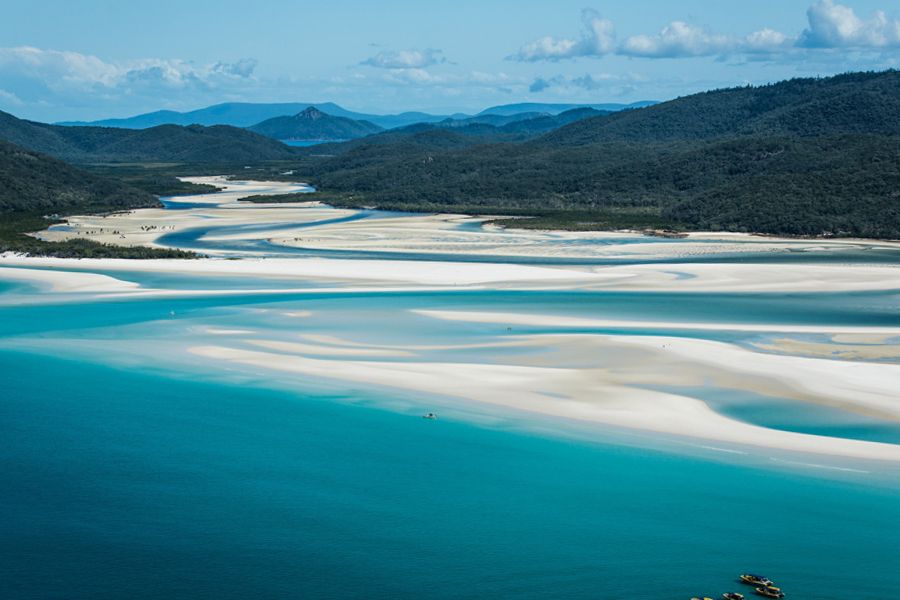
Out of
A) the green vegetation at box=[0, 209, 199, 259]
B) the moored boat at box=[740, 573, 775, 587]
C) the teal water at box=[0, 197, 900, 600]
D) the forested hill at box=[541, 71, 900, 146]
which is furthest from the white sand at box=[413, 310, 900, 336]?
the forested hill at box=[541, 71, 900, 146]

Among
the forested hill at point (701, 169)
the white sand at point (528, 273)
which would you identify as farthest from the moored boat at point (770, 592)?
the forested hill at point (701, 169)

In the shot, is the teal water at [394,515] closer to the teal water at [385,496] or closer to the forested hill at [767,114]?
the teal water at [385,496]

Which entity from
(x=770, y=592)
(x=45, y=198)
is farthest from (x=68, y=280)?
(x=45, y=198)

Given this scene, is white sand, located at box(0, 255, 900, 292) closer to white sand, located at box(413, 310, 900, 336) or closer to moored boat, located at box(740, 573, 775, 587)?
white sand, located at box(413, 310, 900, 336)

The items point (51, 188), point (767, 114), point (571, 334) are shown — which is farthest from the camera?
point (767, 114)

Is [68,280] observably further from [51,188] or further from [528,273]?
[51,188]

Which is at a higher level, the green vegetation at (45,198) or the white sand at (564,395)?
the green vegetation at (45,198)

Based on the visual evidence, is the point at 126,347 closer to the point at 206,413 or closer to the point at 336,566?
the point at 206,413
